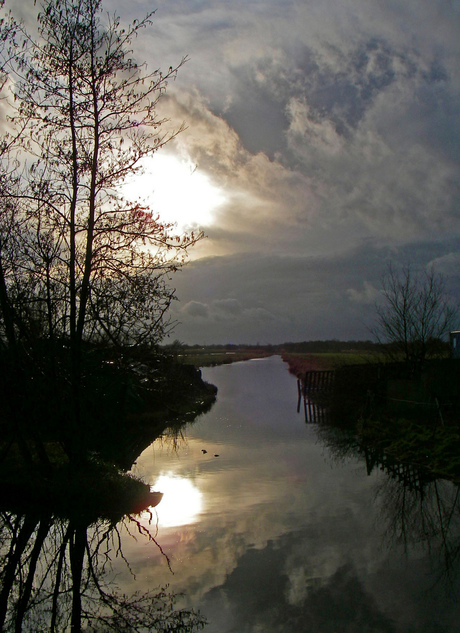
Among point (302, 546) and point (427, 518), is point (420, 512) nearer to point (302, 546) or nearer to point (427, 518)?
point (427, 518)

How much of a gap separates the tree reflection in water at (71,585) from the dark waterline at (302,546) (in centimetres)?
32

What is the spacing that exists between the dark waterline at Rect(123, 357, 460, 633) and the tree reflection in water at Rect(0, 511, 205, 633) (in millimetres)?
319

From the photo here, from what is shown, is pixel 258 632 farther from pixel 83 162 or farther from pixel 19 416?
pixel 83 162

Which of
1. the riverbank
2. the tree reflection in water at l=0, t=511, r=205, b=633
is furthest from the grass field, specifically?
the tree reflection in water at l=0, t=511, r=205, b=633

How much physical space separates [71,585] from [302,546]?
3.16m

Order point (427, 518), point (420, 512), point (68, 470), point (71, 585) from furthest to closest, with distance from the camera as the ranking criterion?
point (68, 470) < point (420, 512) < point (427, 518) < point (71, 585)

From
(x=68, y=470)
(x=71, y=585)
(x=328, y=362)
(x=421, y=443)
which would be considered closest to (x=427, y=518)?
(x=421, y=443)

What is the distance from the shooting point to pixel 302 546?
7.66 metres

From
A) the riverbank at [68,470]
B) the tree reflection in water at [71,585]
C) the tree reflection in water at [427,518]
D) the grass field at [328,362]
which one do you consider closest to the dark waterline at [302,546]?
the tree reflection in water at [427,518]

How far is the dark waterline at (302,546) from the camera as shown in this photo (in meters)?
5.52

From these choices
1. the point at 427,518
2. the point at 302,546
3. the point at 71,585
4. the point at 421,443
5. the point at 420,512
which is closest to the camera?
the point at 71,585

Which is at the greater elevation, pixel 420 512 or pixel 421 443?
pixel 421 443

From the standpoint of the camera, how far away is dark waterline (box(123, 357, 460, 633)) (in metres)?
5.52

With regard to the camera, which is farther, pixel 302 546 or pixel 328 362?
pixel 328 362
